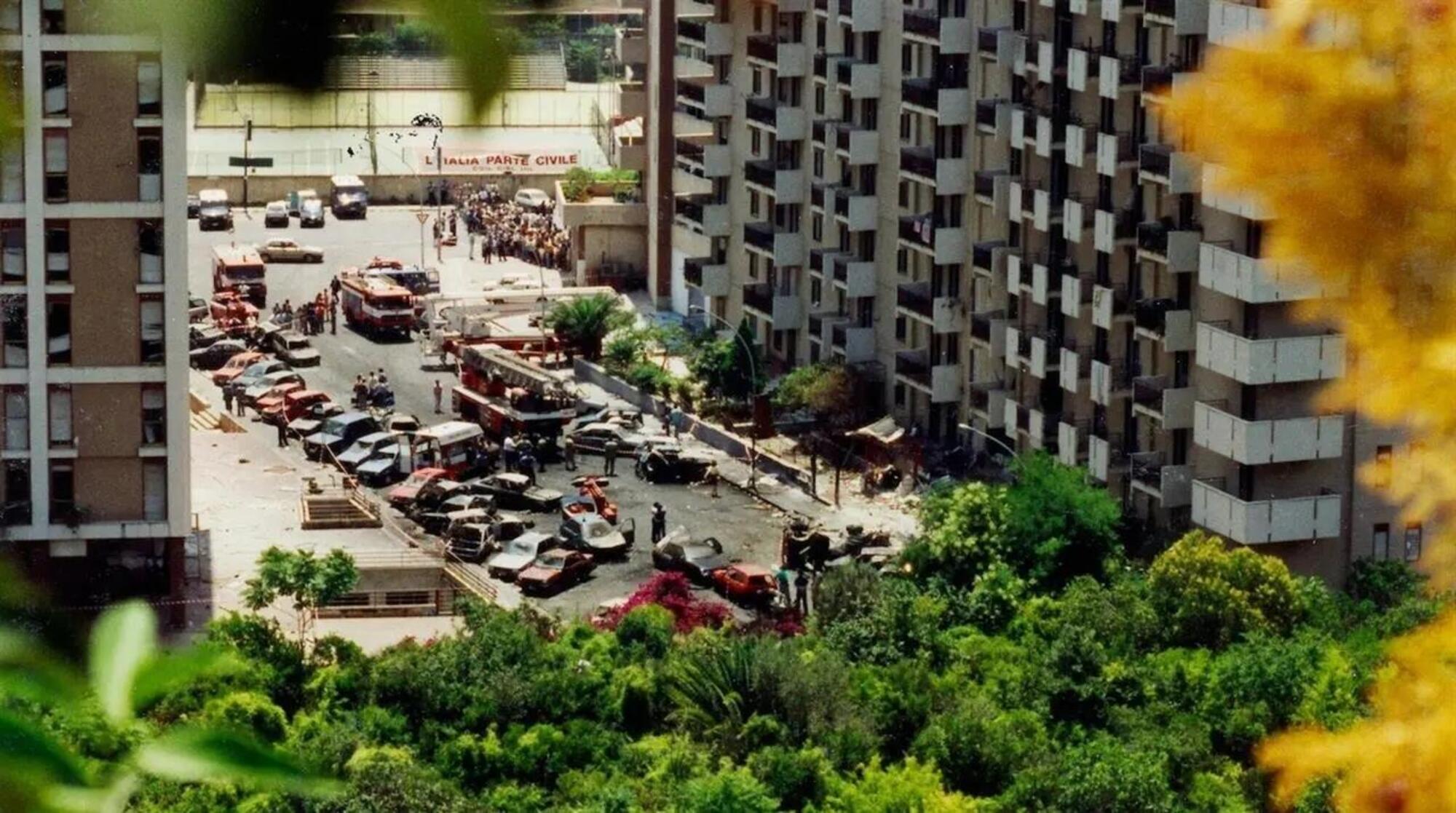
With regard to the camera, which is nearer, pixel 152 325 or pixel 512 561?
pixel 152 325

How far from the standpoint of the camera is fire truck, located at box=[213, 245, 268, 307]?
6462 centimetres

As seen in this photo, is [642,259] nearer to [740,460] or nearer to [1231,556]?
[740,460]

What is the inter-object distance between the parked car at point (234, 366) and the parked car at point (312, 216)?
14889mm

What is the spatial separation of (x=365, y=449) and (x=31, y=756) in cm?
4868

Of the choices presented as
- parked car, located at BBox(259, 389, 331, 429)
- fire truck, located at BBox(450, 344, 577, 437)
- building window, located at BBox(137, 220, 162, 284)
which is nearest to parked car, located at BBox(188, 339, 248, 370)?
parked car, located at BBox(259, 389, 331, 429)

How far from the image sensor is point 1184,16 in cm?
4047

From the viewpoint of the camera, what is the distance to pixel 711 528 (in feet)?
152

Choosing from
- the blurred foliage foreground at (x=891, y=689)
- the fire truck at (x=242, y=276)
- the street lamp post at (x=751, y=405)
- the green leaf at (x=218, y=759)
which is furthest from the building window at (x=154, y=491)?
the green leaf at (x=218, y=759)

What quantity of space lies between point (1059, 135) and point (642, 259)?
22001mm

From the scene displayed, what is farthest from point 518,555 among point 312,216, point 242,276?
point 312,216

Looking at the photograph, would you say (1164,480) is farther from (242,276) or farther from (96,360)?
(242,276)

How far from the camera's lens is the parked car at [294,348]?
→ 194 ft

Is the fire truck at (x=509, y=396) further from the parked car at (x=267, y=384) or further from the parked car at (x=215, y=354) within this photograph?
the parked car at (x=215, y=354)

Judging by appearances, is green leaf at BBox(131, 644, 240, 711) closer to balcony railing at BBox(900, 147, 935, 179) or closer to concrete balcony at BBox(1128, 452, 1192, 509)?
concrete balcony at BBox(1128, 452, 1192, 509)
